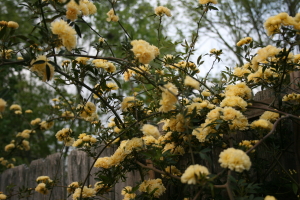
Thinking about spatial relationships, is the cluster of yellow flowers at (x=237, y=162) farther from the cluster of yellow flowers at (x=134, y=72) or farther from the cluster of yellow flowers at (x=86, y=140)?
the cluster of yellow flowers at (x=86, y=140)

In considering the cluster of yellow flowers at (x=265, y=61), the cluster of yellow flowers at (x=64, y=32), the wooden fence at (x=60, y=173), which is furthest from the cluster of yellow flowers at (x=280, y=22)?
the wooden fence at (x=60, y=173)

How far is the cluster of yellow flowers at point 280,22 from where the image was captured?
68.7 inches

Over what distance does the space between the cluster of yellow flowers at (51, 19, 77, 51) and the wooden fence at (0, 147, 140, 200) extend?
4.68ft

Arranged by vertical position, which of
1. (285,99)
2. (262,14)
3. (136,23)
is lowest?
(285,99)

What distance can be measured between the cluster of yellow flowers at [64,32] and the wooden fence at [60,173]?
143cm

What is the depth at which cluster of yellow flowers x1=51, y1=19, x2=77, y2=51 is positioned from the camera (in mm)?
1617

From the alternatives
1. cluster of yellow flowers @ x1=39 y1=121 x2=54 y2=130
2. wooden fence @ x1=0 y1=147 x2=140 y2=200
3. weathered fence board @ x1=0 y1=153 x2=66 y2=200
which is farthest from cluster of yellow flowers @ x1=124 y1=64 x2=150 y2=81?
weathered fence board @ x1=0 y1=153 x2=66 y2=200

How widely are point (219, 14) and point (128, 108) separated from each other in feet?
23.5

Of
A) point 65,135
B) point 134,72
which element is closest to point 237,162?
point 134,72

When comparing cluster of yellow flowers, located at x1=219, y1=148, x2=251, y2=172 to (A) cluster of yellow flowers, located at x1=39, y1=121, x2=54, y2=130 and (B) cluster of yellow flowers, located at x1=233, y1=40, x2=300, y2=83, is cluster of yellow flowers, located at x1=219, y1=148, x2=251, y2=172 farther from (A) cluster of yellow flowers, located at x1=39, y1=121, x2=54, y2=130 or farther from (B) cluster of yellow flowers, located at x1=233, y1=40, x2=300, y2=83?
(A) cluster of yellow flowers, located at x1=39, y1=121, x2=54, y2=130

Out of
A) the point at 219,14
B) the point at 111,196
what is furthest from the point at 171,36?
the point at 111,196

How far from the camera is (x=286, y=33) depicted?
1.80 meters

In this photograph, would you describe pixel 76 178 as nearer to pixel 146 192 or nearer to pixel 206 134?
pixel 146 192

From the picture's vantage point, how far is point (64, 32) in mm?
1629
